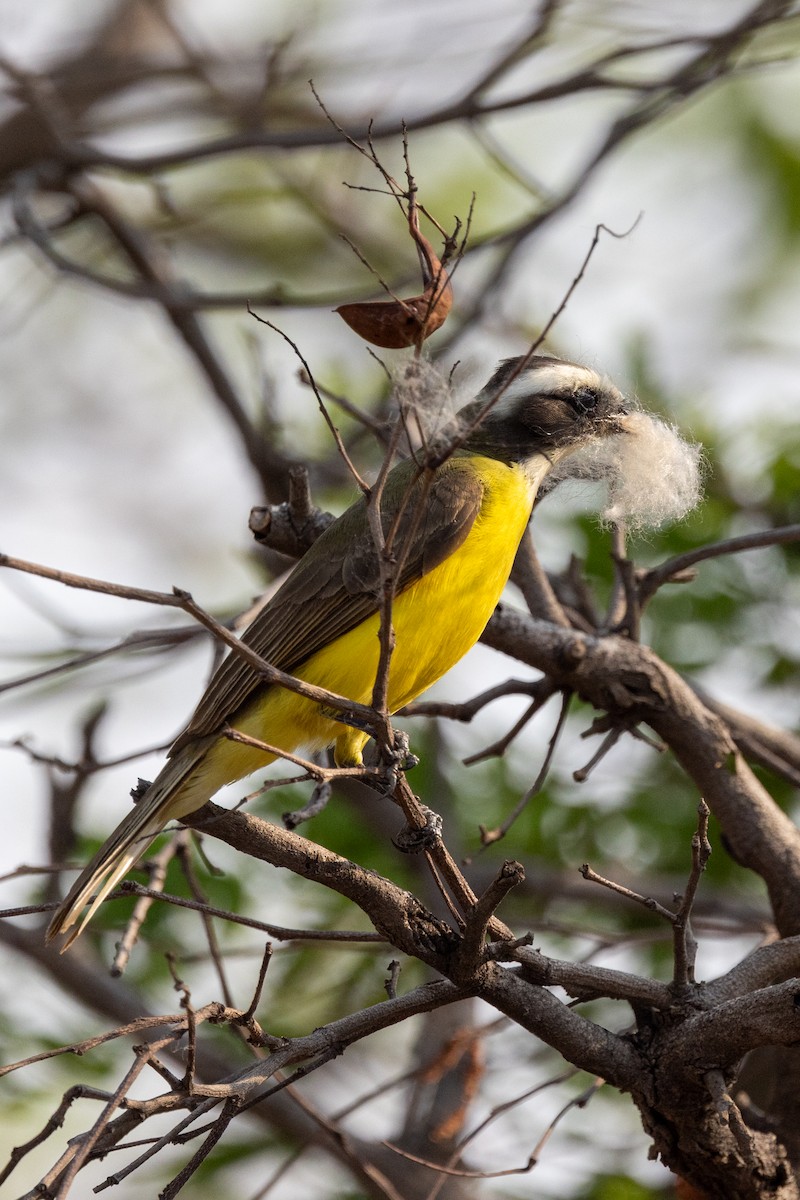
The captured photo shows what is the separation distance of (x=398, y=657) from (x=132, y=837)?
2.63 ft

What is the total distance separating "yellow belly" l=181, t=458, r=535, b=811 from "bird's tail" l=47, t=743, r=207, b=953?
0.04 meters

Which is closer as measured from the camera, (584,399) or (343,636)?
(343,636)

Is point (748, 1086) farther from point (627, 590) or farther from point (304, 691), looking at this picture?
point (304, 691)

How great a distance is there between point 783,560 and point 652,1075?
2.76 m

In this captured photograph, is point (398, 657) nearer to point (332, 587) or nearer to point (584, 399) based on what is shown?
point (332, 587)

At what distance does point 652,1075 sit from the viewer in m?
2.89

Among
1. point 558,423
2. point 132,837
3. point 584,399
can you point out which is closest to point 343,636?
point 132,837

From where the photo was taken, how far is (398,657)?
11.9 ft

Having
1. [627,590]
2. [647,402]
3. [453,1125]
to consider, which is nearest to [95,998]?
[453,1125]

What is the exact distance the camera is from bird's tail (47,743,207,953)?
3.28m

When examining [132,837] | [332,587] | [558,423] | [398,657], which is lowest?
[132,837]

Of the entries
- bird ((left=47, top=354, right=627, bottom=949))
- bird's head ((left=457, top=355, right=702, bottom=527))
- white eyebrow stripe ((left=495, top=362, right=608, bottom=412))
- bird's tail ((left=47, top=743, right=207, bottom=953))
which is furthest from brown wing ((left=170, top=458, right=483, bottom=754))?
white eyebrow stripe ((left=495, top=362, right=608, bottom=412))

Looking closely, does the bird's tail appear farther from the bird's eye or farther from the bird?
the bird's eye

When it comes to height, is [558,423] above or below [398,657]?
above
